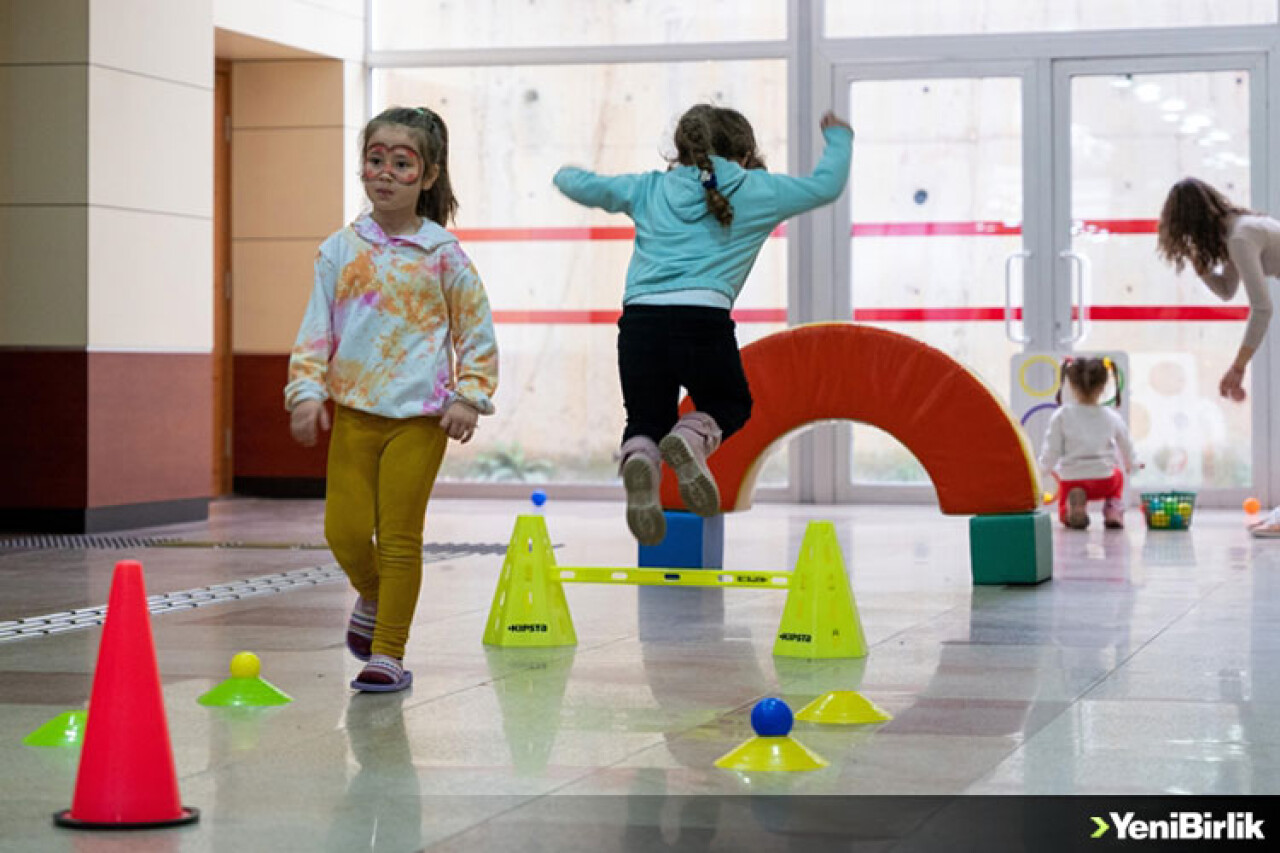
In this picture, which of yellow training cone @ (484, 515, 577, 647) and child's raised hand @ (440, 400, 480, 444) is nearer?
child's raised hand @ (440, 400, 480, 444)

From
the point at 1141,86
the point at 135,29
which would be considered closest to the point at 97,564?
the point at 135,29

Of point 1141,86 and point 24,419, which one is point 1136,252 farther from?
point 24,419

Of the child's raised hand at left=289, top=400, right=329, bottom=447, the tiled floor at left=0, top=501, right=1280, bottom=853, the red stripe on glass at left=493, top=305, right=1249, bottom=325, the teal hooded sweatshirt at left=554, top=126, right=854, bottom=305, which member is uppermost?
the red stripe on glass at left=493, top=305, right=1249, bottom=325

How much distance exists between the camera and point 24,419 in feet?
32.1

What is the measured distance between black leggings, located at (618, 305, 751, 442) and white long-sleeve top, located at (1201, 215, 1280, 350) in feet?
13.5

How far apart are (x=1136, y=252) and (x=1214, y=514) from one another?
1886 millimetres

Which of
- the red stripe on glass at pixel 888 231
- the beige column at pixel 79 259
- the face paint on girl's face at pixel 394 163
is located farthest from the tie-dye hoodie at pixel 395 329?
the red stripe on glass at pixel 888 231

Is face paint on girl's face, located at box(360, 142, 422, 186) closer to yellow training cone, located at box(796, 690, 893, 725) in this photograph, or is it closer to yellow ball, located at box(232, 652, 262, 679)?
yellow ball, located at box(232, 652, 262, 679)

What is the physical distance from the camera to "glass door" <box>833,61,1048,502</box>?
41.5 ft

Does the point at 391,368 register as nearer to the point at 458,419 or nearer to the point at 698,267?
the point at 458,419

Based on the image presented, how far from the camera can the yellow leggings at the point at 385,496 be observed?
4.46 metres

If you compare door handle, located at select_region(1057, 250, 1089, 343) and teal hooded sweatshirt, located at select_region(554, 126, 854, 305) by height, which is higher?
door handle, located at select_region(1057, 250, 1089, 343)

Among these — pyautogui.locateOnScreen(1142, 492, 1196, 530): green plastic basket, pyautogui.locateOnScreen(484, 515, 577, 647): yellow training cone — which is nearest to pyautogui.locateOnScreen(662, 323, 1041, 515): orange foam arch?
pyautogui.locateOnScreen(484, 515, 577, 647): yellow training cone

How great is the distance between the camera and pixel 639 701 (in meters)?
4.43
